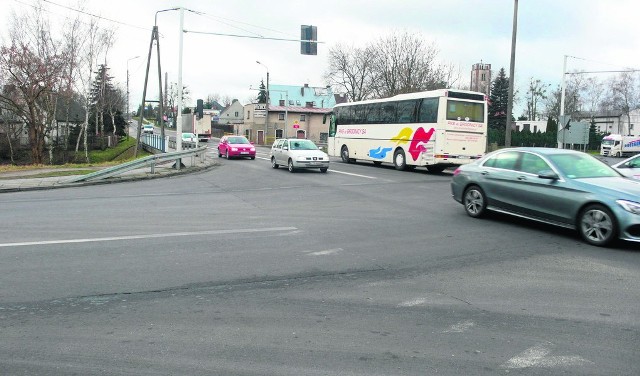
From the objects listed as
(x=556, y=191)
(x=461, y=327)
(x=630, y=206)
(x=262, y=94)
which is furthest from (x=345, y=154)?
(x=262, y=94)

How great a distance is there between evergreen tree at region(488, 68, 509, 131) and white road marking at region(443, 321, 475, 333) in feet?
254

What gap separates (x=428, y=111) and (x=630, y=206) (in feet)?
52.3

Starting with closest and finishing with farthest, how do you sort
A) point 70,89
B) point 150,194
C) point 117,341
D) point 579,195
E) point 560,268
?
1. point 117,341
2. point 560,268
3. point 579,195
4. point 150,194
5. point 70,89

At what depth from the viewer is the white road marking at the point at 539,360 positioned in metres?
3.97

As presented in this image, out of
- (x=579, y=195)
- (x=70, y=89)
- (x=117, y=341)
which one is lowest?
(x=117, y=341)

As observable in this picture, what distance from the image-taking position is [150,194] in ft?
51.4

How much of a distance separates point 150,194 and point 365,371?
42.7 ft

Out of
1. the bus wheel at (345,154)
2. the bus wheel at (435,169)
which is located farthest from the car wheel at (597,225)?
the bus wheel at (345,154)

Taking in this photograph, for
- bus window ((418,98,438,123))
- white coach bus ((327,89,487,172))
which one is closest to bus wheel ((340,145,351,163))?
white coach bus ((327,89,487,172))

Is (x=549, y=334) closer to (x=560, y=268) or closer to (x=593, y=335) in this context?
(x=593, y=335)

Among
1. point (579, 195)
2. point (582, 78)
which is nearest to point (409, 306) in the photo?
point (579, 195)

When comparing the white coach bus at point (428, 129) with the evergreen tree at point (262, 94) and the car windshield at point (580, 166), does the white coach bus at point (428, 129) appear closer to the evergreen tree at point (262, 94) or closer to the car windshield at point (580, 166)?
the car windshield at point (580, 166)

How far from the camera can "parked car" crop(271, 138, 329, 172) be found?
23.6 meters

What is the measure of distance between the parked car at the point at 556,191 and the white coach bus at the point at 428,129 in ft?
38.2
